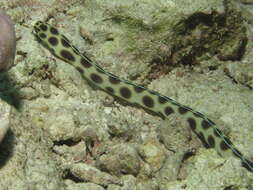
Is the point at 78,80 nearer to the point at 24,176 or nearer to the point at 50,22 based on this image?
the point at 50,22

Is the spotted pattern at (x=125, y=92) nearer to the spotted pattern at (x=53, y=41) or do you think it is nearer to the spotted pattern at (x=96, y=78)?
the spotted pattern at (x=96, y=78)

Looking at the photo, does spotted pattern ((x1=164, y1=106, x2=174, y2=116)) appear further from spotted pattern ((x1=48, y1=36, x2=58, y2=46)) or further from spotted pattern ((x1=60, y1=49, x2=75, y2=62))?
spotted pattern ((x1=48, y1=36, x2=58, y2=46))

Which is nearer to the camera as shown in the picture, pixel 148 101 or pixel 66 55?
pixel 66 55

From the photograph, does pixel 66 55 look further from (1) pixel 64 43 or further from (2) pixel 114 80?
(2) pixel 114 80

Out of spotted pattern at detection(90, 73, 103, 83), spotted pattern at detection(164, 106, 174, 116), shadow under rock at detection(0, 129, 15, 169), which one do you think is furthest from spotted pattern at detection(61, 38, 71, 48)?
shadow under rock at detection(0, 129, 15, 169)

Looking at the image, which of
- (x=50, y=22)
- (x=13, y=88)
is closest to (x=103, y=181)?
(x=13, y=88)

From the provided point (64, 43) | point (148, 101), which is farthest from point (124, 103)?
point (64, 43)
